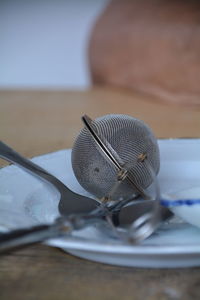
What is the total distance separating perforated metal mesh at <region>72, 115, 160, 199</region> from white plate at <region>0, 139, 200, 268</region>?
0.02 meters

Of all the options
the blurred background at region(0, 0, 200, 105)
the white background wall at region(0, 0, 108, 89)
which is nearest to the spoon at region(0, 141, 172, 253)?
the blurred background at region(0, 0, 200, 105)

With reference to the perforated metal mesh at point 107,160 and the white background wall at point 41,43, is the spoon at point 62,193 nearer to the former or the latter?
the perforated metal mesh at point 107,160

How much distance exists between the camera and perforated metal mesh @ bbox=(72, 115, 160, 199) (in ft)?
1.71

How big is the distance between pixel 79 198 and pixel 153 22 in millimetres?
1099

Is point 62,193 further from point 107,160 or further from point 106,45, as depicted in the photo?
point 106,45

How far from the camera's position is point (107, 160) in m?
0.51

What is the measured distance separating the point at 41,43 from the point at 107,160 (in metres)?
1.80

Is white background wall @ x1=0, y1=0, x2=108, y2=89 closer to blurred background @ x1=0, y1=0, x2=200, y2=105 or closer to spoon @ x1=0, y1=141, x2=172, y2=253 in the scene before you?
blurred background @ x1=0, y1=0, x2=200, y2=105

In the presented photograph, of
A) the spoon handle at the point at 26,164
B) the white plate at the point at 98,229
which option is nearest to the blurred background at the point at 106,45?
the white plate at the point at 98,229

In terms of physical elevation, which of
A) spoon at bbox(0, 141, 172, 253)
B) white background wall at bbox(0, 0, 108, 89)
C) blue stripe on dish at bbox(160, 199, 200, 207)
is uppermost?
blue stripe on dish at bbox(160, 199, 200, 207)

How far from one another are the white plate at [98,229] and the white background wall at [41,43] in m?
1.67

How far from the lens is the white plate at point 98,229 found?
35 centimetres

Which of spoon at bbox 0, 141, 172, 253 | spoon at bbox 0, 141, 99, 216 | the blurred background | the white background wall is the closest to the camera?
spoon at bbox 0, 141, 172, 253

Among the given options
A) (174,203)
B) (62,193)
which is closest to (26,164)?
(62,193)
